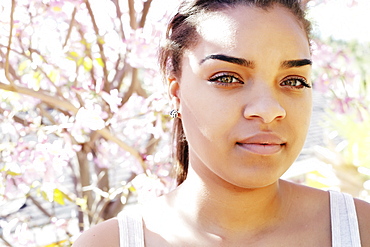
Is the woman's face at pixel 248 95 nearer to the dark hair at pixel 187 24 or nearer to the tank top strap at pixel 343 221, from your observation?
the dark hair at pixel 187 24

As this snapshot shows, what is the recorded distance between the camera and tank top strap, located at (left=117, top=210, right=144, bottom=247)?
1.28m

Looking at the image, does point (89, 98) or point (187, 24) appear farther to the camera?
point (89, 98)

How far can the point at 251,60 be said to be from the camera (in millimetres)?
1155

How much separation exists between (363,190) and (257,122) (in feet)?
6.84

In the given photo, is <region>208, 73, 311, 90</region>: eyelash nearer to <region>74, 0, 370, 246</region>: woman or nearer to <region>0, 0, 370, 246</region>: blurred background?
<region>74, 0, 370, 246</region>: woman

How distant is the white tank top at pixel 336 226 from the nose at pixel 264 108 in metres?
0.37

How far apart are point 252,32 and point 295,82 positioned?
0.17 metres

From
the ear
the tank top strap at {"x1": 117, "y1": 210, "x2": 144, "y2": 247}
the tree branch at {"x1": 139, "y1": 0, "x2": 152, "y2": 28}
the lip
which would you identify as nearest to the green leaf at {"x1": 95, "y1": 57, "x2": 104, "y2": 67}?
the tree branch at {"x1": 139, "y1": 0, "x2": 152, "y2": 28}

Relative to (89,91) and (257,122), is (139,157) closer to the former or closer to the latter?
(89,91)

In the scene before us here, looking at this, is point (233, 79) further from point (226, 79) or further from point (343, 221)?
point (343, 221)

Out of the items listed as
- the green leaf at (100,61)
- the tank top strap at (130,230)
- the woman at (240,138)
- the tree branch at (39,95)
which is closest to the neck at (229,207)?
the woman at (240,138)

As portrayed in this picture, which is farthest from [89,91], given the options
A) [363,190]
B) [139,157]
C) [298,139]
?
[363,190]

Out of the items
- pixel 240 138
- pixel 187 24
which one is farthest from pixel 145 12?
pixel 240 138

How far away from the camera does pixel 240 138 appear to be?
112 centimetres
